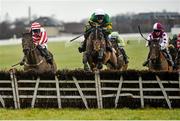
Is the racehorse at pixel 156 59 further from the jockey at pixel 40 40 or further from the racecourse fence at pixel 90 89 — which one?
the jockey at pixel 40 40

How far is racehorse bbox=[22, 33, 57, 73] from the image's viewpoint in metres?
14.9

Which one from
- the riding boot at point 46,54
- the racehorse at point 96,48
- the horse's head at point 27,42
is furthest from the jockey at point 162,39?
the horse's head at point 27,42

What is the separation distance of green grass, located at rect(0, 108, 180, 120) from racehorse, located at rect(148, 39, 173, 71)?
2.51m

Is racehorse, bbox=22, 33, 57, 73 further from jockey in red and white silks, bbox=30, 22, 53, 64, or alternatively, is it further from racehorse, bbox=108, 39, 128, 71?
racehorse, bbox=108, 39, 128, 71

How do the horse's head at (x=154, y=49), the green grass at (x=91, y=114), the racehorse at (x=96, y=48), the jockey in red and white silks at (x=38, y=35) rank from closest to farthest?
the green grass at (x=91, y=114) → the horse's head at (x=154, y=49) → the racehorse at (x=96, y=48) → the jockey in red and white silks at (x=38, y=35)

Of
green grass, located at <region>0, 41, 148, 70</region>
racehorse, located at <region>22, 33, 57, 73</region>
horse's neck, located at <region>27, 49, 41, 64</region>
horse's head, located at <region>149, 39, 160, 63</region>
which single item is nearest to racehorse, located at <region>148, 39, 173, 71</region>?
horse's head, located at <region>149, 39, 160, 63</region>

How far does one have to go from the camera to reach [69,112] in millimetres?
13008

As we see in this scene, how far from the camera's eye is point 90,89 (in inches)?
535

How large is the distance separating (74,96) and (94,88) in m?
0.55

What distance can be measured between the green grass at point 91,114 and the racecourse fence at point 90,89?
14.9 inches

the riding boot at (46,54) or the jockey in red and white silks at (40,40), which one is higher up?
the jockey in red and white silks at (40,40)

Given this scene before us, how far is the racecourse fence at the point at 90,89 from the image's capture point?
13.4 meters

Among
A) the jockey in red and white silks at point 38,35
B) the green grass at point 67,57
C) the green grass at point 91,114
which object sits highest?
the jockey in red and white silks at point 38,35

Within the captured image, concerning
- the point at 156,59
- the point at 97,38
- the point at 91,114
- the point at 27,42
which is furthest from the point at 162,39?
the point at 91,114
